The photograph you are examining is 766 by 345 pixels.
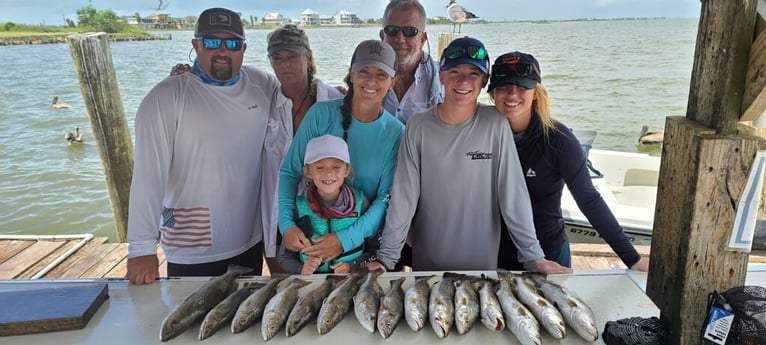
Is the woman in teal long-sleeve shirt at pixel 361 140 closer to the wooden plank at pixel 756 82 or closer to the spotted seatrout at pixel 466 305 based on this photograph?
the spotted seatrout at pixel 466 305

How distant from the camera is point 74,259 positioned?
4.96 m

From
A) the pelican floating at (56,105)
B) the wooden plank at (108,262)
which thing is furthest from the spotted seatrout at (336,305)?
the pelican floating at (56,105)

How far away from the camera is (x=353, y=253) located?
8.21ft

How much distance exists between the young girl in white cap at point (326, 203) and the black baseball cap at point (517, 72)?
0.82 metres

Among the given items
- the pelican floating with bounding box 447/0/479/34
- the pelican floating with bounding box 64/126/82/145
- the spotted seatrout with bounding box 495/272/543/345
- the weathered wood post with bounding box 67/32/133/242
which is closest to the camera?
the spotted seatrout with bounding box 495/272/543/345

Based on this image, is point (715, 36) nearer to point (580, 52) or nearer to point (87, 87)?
point (87, 87)

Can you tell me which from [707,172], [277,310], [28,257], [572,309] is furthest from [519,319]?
[28,257]

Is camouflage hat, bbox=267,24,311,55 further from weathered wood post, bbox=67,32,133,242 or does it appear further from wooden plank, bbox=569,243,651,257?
weathered wood post, bbox=67,32,133,242

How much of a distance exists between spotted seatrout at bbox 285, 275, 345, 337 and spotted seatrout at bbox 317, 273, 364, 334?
4 cm

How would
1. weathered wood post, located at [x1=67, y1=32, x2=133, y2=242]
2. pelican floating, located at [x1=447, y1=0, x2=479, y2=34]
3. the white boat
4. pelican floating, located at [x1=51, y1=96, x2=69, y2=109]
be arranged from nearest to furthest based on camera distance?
1. the white boat
2. weathered wood post, located at [x1=67, y1=32, x2=133, y2=242]
3. pelican floating, located at [x1=447, y1=0, x2=479, y2=34]
4. pelican floating, located at [x1=51, y1=96, x2=69, y2=109]

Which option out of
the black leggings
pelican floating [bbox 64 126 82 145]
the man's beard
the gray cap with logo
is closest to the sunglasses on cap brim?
the gray cap with logo

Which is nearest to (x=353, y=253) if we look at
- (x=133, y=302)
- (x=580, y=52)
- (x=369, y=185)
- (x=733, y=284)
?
(x=369, y=185)

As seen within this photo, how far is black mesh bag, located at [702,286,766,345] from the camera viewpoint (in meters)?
1.41

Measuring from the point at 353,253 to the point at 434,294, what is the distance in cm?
73
